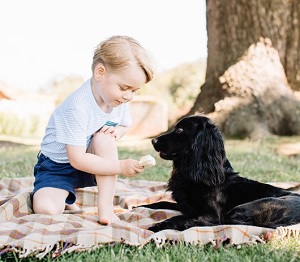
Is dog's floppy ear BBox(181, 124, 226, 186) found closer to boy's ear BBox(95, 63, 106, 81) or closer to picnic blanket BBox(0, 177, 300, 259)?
picnic blanket BBox(0, 177, 300, 259)

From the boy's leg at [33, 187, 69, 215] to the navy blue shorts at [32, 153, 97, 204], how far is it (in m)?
0.04

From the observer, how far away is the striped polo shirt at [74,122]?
11.5ft

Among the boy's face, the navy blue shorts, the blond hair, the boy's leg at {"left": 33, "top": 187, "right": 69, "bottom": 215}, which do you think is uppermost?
the blond hair

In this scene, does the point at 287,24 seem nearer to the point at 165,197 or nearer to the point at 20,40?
the point at 165,197

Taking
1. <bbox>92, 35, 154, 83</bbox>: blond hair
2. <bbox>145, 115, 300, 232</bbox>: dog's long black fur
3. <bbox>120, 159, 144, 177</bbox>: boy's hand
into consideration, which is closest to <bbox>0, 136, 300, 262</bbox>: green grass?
<bbox>145, 115, 300, 232</bbox>: dog's long black fur

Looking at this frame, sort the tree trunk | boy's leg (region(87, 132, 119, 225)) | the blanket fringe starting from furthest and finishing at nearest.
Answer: the tree trunk, boy's leg (region(87, 132, 119, 225)), the blanket fringe

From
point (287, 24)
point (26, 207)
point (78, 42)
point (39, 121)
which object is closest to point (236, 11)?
point (287, 24)

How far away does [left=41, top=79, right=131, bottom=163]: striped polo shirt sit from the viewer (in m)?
3.51

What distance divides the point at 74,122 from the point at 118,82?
0.39m

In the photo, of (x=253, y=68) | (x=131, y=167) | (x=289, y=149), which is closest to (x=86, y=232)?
(x=131, y=167)

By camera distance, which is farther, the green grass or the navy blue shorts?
the navy blue shorts

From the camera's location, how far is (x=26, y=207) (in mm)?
3768

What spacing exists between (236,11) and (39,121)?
360 inches

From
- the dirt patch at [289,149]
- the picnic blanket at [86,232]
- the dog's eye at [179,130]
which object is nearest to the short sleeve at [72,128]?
the picnic blanket at [86,232]
